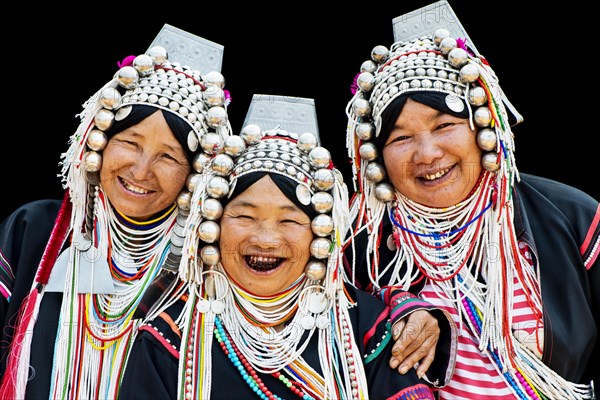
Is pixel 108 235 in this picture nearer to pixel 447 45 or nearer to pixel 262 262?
pixel 262 262

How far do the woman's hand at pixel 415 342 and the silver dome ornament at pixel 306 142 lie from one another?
0.68 metres

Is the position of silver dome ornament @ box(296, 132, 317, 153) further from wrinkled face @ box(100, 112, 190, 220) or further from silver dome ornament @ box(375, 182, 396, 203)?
wrinkled face @ box(100, 112, 190, 220)

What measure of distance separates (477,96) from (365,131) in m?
0.43

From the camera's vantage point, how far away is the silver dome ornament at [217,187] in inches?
130

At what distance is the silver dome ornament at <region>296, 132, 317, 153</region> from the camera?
341 centimetres

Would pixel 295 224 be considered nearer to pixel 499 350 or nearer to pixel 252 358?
pixel 252 358

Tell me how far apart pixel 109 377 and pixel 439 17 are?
1.88 meters

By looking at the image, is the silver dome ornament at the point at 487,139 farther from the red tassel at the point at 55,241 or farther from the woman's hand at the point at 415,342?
the red tassel at the point at 55,241

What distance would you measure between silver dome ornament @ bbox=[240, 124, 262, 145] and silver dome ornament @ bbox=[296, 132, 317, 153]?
0.15 metres

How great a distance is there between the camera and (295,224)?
130 inches

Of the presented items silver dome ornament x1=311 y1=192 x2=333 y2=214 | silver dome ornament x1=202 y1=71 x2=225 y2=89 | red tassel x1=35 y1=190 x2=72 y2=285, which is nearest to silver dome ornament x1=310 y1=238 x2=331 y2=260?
silver dome ornament x1=311 y1=192 x2=333 y2=214

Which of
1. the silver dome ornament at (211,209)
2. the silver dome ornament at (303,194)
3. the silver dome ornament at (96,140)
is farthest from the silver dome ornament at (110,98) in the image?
the silver dome ornament at (303,194)

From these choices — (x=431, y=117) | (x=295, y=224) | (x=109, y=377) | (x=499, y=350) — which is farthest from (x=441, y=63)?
(x=109, y=377)

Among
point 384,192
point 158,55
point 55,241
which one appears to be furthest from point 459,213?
point 55,241
